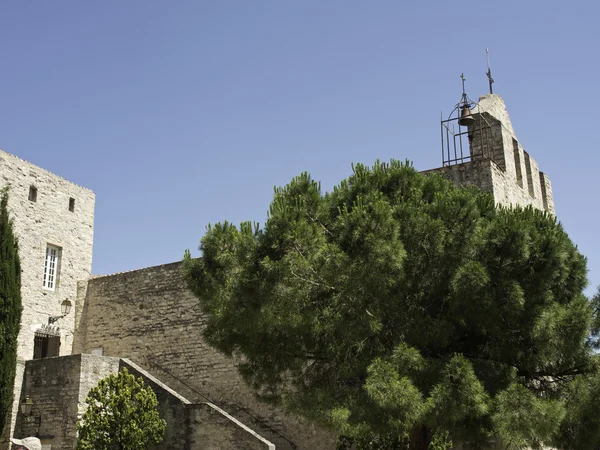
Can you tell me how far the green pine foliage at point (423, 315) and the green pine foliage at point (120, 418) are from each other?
148 inches

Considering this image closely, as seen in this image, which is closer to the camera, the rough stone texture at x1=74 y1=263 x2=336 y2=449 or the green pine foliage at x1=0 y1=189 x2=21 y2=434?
the green pine foliage at x1=0 y1=189 x2=21 y2=434

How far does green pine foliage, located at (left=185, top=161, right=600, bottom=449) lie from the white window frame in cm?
850

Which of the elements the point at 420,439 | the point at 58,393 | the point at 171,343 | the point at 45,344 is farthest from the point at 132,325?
Result: the point at 420,439

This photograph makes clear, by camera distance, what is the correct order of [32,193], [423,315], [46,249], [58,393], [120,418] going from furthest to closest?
[46,249]
[32,193]
[58,393]
[120,418]
[423,315]

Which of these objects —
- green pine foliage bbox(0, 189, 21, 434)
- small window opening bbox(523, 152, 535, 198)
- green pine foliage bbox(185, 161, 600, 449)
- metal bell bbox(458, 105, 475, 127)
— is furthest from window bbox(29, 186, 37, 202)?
small window opening bbox(523, 152, 535, 198)

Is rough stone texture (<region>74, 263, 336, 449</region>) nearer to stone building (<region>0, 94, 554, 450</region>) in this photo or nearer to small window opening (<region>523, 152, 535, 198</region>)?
stone building (<region>0, 94, 554, 450</region>)

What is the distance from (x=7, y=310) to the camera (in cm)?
1513

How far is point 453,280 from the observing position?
1045 centimetres

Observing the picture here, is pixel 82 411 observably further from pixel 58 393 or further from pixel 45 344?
pixel 45 344

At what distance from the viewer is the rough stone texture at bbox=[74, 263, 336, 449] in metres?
16.1

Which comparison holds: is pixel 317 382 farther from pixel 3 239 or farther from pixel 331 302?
pixel 3 239

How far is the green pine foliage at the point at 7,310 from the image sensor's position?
48.6 ft

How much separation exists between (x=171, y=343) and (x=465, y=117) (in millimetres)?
8849

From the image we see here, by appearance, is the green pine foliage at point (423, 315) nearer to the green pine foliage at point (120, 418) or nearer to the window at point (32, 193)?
the green pine foliage at point (120, 418)
